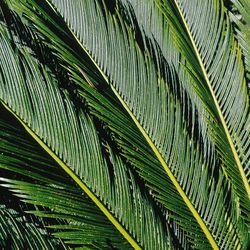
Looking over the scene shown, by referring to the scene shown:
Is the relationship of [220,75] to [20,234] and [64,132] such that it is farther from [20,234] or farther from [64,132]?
[20,234]

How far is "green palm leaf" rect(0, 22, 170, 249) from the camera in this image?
189cm

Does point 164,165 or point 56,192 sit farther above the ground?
point 56,192

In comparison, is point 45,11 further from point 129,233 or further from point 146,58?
point 129,233

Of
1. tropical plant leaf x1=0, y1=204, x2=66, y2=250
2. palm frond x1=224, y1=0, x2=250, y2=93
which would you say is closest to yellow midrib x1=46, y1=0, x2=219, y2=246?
tropical plant leaf x1=0, y1=204, x2=66, y2=250

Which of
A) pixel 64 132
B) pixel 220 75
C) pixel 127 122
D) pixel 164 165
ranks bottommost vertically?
pixel 164 165

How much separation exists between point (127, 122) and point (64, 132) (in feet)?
1.05

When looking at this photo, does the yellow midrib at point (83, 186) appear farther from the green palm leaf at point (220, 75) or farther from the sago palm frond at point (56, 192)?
the green palm leaf at point (220, 75)

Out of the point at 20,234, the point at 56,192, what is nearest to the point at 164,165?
the point at 56,192

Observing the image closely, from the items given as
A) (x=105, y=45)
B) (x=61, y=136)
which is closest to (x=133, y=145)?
(x=61, y=136)

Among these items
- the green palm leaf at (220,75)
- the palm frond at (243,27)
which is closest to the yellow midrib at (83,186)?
the green palm leaf at (220,75)

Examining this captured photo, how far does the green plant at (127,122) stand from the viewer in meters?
1.91

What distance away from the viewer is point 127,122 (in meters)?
2.14

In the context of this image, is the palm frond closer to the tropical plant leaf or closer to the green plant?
the green plant

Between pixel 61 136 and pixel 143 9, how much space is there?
2.63ft
